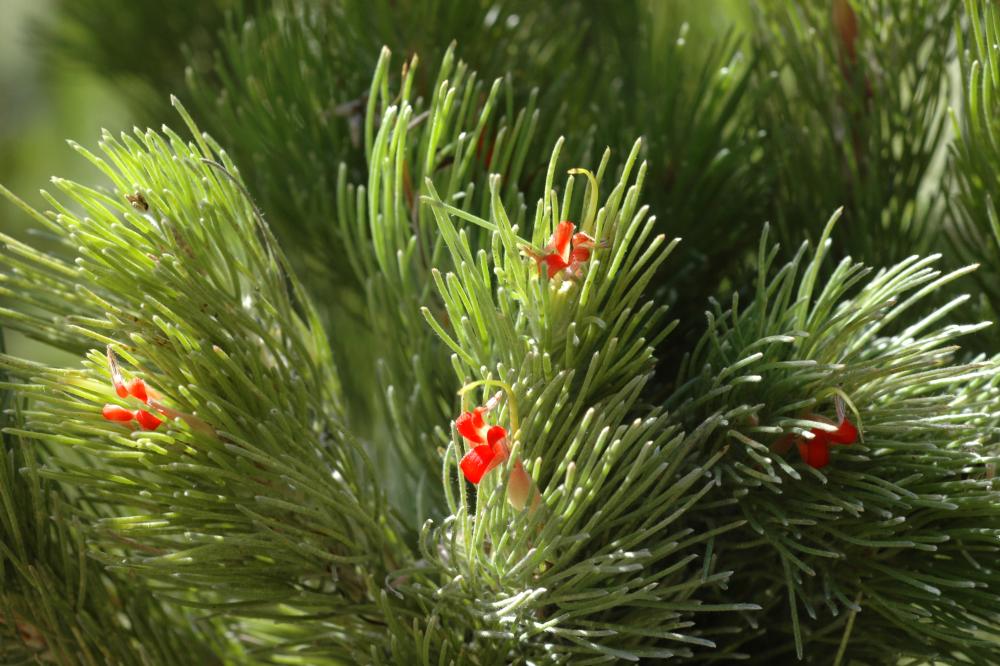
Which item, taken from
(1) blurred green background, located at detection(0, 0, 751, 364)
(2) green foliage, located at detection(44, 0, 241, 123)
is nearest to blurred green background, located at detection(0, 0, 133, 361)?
(1) blurred green background, located at detection(0, 0, 751, 364)

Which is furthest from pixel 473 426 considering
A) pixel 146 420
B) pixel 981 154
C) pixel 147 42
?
pixel 147 42

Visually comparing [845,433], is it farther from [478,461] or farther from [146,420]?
[146,420]

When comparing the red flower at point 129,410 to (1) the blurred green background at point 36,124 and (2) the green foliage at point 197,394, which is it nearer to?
(2) the green foliage at point 197,394

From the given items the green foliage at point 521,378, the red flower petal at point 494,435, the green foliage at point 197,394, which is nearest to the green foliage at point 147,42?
the green foliage at point 521,378

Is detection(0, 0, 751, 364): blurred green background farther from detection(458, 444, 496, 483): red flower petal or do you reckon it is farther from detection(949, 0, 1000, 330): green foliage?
detection(458, 444, 496, 483): red flower petal

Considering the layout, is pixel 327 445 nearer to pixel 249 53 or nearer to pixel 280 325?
pixel 280 325

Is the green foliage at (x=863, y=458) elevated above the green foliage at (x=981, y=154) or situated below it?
below

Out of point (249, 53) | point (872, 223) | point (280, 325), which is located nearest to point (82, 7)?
point (249, 53)
